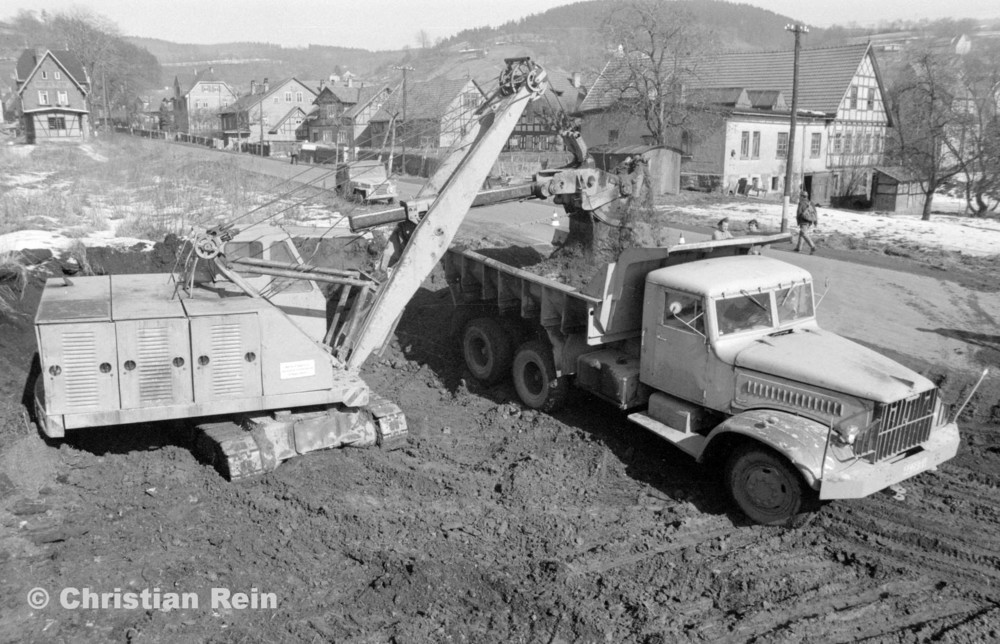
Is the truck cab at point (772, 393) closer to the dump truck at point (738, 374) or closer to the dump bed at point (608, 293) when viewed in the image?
the dump truck at point (738, 374)

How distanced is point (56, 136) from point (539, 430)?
6412 centimetres

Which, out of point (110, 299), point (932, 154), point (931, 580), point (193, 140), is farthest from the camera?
point (193, 140)

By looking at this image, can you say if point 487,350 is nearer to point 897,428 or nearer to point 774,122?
point 897,428

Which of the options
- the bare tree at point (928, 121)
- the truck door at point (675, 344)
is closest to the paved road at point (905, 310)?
the truck door at point (675, 344)

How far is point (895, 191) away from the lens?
102ft

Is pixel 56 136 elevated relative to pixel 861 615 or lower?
elevated

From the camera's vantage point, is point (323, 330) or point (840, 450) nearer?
point (840, 450)

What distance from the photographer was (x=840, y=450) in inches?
290

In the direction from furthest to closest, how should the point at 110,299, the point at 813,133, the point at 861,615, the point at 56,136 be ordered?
the point at 56,136, the point at 813,133, the point at 110,299, the point at 861,615

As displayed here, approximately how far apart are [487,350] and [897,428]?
219 inches

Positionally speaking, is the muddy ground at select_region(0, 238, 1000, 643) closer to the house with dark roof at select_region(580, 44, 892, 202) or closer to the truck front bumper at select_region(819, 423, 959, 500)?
the truck front bumper at select_region(819, 423, 959, 500)

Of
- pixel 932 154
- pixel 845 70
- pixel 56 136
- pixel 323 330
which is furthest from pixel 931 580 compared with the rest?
pixel 56 136

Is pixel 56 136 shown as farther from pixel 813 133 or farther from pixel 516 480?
pixel 516 480

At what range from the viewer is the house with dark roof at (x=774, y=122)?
121 ft
